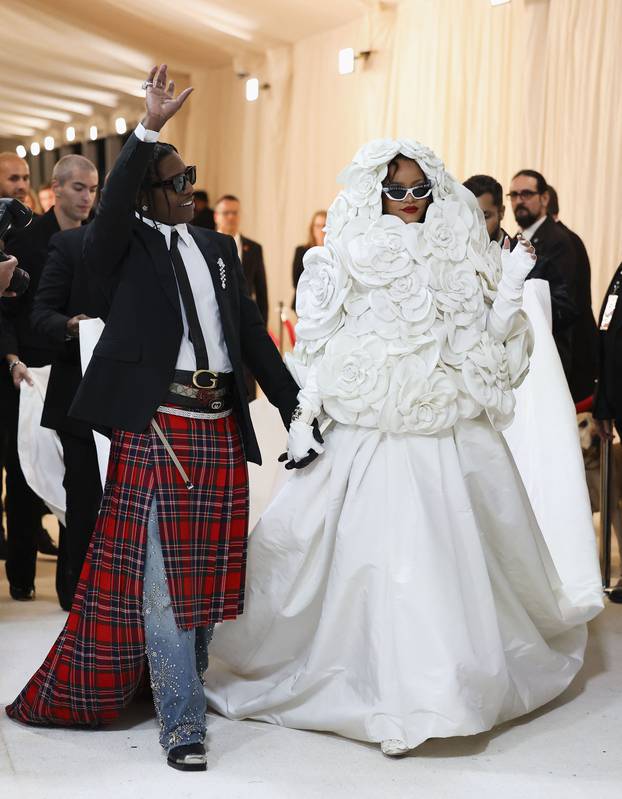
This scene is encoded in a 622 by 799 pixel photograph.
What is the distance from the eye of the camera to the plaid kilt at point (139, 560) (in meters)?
3.00

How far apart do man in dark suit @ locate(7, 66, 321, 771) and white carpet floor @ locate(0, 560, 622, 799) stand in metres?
0.10

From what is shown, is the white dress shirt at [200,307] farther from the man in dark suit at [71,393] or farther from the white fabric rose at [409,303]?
the man in dark suit at [71,393]

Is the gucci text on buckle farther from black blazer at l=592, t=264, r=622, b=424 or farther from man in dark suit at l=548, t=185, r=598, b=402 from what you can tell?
man in dark suit at l=548, t=185, r=598, b=402

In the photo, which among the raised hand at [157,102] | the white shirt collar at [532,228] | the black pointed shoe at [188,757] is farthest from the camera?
the white shirt collar at [532,228]

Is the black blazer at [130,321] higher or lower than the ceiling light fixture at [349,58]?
lower

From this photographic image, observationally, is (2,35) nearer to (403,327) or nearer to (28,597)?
(28,597)

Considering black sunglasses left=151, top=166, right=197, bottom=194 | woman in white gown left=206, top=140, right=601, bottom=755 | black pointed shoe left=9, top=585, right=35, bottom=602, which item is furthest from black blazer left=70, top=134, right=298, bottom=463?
black pointed shoe left=9, top=585, right=35, bottom=602

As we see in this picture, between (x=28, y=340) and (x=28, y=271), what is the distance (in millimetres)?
302

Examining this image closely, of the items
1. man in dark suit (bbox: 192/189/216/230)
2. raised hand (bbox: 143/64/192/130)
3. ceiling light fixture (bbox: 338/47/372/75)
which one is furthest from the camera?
man in dark suit (bbox: 192/189/216/230)

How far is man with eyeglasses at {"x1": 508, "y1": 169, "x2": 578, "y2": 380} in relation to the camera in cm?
487

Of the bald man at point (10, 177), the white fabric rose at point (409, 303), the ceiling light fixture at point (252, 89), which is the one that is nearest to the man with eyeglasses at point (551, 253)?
the white fabric rose at point (409, 303)

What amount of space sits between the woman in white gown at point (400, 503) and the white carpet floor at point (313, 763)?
80 millimetres

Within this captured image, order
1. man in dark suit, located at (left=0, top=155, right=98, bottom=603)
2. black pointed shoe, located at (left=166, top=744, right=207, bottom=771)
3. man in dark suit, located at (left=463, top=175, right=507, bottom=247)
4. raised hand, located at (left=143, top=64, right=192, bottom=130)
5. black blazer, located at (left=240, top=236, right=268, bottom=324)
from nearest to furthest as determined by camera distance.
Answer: raised hand, located at (left=143, top=64, right=192, bottom=130) < black pointed shoe, located at (left=166, top=744, right=207, bottom=771) < man in dark suit, located at (left=463, top=175, right=507, bottom=247) < man in dark suit, located at (left=0, top=155, right=98, bottom=603) < black blazer, located at (left=240, top=236, right=268, bottom=324)

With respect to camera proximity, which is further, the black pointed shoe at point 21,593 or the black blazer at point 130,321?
the black pointed shoe at point 21,593
